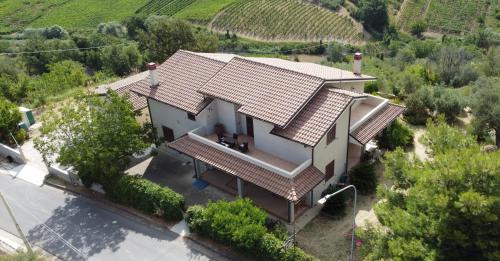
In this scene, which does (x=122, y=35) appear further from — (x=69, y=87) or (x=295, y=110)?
(x=295, y=110)

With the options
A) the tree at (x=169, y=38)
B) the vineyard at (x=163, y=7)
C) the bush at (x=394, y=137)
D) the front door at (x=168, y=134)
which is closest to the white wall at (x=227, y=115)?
the front door at (x=168, y=134)

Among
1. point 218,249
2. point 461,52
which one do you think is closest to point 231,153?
point 218,249

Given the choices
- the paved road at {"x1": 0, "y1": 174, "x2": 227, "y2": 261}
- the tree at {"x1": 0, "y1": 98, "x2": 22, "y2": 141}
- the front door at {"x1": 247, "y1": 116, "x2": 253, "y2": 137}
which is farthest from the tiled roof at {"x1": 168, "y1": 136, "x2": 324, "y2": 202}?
the tree at {"x1": 0, "y1": 98, "x2": 22, "y2": 141}

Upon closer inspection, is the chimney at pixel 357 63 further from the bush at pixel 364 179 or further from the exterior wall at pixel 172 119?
the exterior wall at pixel 172 119

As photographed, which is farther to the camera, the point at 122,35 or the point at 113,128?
the point at 122,35

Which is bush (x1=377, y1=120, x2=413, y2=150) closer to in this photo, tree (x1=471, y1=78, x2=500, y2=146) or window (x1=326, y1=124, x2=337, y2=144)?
tree (x1=471, y1=78, x2=500, y2=146)

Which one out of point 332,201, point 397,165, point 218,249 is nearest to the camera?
point 397,165

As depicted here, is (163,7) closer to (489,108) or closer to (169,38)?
(169,38)
